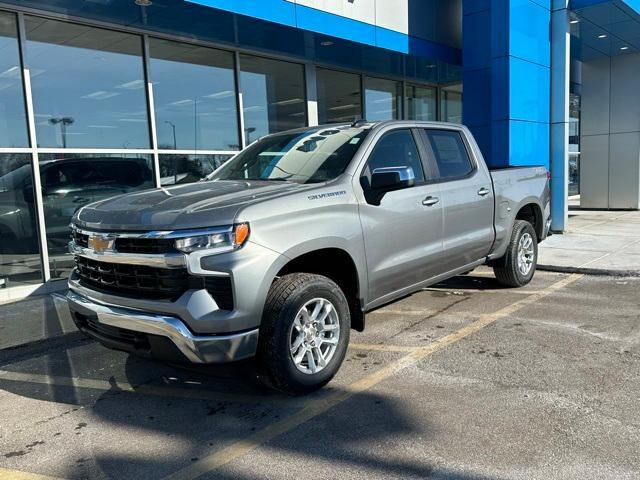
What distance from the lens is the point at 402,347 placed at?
495 cm

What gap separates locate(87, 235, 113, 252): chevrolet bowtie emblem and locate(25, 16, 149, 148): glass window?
4875mm

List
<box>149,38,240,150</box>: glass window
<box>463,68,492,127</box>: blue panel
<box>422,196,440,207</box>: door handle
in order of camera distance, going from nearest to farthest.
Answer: <box>422,196,440,207</box>: door handle < <box>149,38,240,150</box>: glass window < <box>463,68,492,127</box>: blue panel

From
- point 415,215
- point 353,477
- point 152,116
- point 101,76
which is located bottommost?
point 353,477

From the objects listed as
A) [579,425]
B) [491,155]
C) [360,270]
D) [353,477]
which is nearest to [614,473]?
[579,425]

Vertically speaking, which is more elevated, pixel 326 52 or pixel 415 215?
pixel 326 52

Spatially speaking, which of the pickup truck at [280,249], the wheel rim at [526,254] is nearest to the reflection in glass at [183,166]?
the pickup truck at [280,249]

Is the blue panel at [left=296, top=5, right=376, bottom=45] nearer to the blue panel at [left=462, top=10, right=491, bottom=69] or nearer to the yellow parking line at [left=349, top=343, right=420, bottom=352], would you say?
the blue panel at [left=462, top=10, right=491, bottom=69]

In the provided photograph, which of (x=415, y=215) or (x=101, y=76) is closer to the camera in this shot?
(x=415, y=215)

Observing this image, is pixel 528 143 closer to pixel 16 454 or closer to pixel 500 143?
pixel 500 143

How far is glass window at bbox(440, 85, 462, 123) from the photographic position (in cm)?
1609

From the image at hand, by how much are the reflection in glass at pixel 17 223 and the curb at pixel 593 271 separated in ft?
24.6

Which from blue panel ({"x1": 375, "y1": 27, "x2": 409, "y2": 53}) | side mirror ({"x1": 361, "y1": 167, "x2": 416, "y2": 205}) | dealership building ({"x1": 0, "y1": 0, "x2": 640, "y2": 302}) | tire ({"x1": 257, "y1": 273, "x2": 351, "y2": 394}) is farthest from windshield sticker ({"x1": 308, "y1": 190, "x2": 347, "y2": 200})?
blue panel ({"x1": 375, "y1": 27, "x2": 409, "y2": 53})

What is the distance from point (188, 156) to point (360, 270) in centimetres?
626

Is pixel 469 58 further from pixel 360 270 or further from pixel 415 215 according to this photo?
pixel 360 270
